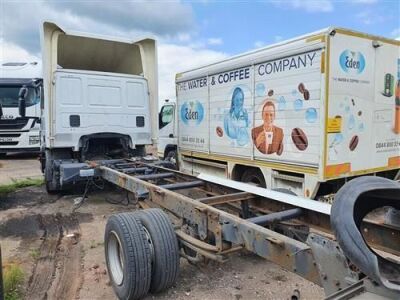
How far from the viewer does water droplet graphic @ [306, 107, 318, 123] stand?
18.8 feet

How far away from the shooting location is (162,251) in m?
3.34

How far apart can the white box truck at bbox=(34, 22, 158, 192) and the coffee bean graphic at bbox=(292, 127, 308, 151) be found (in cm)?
337

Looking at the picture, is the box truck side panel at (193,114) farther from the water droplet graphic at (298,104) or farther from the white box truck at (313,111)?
the water droplet graphic at (298,104)

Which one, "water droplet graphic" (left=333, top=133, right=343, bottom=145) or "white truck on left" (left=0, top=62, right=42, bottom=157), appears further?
"white truck on left" (left=0, top=62, right=42, bottom=157)

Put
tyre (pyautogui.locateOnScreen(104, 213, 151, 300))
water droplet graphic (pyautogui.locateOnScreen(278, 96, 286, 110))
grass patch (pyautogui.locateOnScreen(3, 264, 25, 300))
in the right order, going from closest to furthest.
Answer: tyre (pyautogui.locateOnScreen(104, 213, 151, 300)), grass patch (pyautogui.locateOnScreen(3, 264, 25, 300)), water droplet graphic (pyautogui.locateOnScreen(278, 96, 286, 110))

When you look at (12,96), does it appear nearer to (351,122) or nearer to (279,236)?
(351,122)

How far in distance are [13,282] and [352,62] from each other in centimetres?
532

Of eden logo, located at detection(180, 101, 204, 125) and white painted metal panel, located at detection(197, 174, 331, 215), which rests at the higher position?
eden logo, located at detection(180, 101, 204, 125)

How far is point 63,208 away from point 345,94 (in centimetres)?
530

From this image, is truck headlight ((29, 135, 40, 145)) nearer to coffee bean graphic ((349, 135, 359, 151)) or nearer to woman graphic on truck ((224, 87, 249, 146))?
woman graphic on truck ((224, 87, 249, 146))

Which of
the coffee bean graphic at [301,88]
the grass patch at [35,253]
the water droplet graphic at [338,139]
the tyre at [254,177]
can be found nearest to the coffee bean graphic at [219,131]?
the tyre at [254,177]

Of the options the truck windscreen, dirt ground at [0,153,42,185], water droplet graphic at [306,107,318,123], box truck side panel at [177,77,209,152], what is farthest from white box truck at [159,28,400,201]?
the truck windscreen

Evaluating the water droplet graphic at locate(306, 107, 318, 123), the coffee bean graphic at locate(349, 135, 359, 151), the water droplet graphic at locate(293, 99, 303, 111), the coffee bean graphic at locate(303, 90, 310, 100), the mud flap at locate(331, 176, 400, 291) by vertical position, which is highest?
the coffee bean graphic at locate(303, 90, 310, 100)

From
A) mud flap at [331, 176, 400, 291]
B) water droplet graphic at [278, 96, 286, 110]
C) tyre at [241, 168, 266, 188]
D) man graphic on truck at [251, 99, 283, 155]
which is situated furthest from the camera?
tyre at [241, 168, 266, 188]
